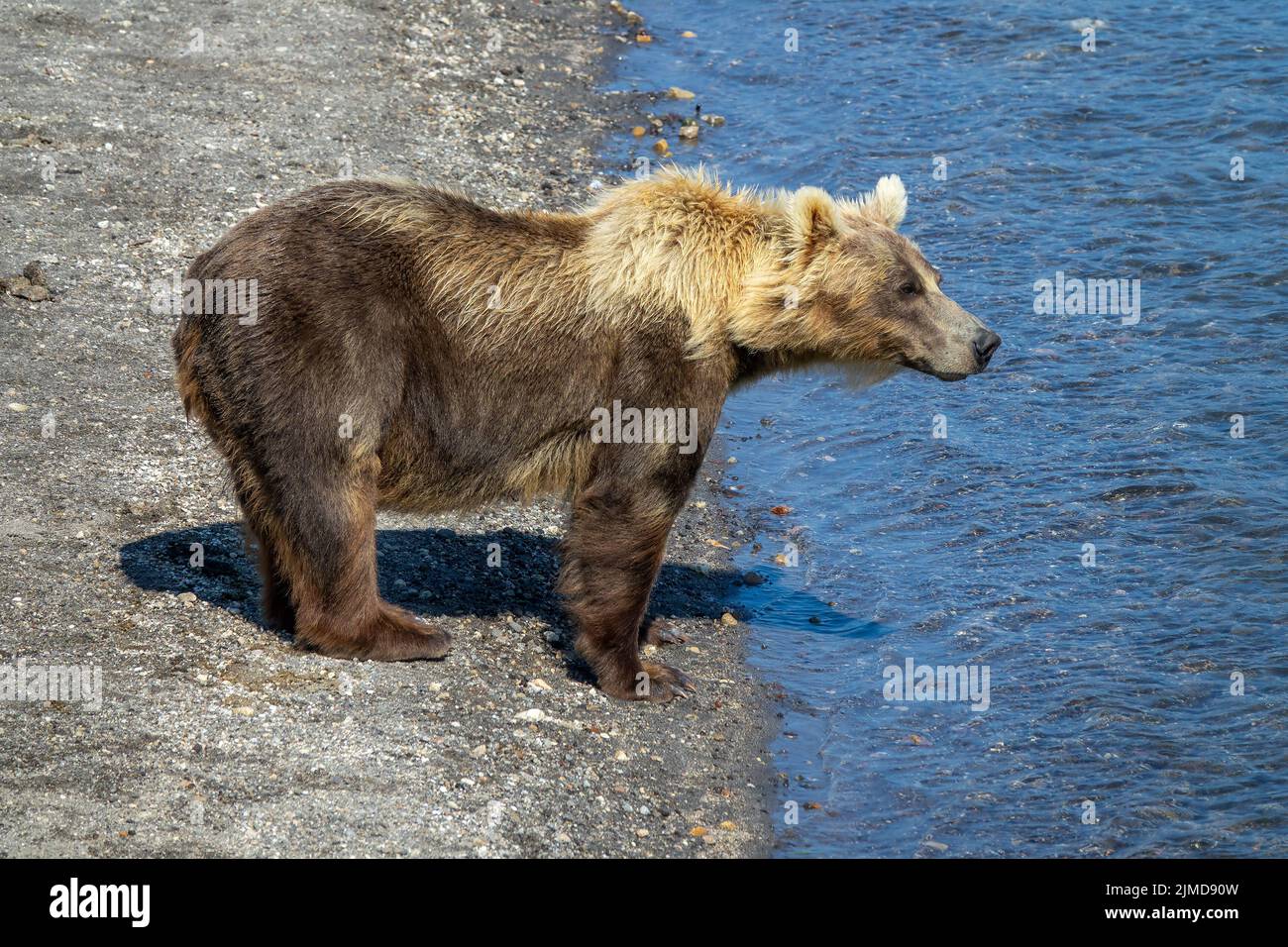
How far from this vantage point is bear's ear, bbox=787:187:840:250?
7.99m

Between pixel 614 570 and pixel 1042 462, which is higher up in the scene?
pixel 1042 462

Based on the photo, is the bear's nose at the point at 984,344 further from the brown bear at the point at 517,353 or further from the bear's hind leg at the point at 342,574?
the bear's hind leg at the point at 342,574

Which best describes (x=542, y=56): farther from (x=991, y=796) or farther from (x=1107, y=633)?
(x=991, y=796)

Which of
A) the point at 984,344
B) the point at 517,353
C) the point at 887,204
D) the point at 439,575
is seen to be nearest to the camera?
the point at 517,353

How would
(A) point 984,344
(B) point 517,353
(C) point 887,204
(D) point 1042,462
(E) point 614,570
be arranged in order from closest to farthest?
(B) point 517,353 → (E) point 614,570 → (A) point 984,344 → (C) point 887,204 → (D) point 1042,462

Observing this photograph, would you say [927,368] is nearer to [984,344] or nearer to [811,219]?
[984,344]

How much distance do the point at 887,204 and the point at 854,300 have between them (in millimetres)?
698

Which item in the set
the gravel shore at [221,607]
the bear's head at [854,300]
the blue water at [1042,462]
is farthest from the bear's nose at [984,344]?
the gravel shore at [221,607]

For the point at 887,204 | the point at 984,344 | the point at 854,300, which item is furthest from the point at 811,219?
the point at 984,344

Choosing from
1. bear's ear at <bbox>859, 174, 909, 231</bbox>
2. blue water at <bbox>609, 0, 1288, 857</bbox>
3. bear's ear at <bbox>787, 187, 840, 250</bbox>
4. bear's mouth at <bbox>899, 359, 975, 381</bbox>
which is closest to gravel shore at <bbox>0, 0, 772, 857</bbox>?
blue water at <bbox>609, 0, 1288, 857</bbox>

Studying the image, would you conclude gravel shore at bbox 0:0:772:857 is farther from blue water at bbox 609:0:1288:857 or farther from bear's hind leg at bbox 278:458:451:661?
blue water at bbox 609:0:1288:857

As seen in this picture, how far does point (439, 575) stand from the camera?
29.7 ft

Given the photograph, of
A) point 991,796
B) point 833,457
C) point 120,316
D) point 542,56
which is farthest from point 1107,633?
point 542,56

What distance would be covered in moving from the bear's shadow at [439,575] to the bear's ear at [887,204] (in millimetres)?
2695
